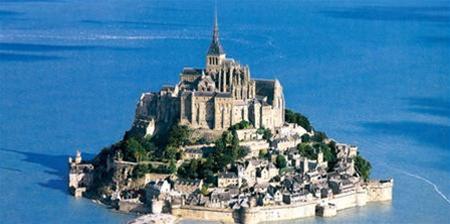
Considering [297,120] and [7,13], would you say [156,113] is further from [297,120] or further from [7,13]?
[7,13]

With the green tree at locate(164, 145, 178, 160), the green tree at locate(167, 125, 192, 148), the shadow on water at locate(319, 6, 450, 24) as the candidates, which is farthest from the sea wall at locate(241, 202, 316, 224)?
the shadow on water at locate(319, 6, 450, 24)

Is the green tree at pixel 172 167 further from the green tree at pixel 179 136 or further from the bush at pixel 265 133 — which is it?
the bush at pixel 265 133

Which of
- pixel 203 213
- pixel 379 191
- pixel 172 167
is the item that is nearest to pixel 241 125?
pixel 172 167

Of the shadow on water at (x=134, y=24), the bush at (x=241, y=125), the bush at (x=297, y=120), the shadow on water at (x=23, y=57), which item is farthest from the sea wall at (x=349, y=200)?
the shadow on water at (x=134, y=24)

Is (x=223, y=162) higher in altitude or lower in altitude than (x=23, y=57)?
lower

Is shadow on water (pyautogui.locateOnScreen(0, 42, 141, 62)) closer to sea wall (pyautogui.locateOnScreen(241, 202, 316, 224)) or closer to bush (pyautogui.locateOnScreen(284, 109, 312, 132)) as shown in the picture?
bush (pyautogui.locateOnScreen(284, 109, 312, 132))

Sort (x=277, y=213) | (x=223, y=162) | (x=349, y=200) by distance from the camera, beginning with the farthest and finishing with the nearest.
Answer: (x=349, y=200), (x=223, y=162), (x=277, y=213)

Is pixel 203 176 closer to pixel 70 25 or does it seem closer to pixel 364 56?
pixel 364 56
